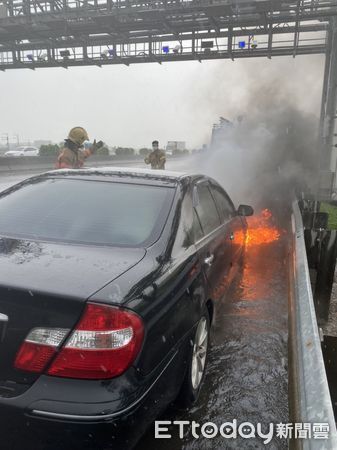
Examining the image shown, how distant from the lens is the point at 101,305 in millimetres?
1929

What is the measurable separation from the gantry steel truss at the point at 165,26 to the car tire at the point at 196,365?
13.2m

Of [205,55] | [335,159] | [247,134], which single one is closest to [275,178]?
[335,159]

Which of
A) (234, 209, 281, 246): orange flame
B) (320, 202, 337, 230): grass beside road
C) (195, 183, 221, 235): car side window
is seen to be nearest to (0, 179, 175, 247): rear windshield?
(195, 183, 221, 235): car side window

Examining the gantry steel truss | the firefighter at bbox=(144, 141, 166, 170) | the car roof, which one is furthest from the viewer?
the gantry steel truss

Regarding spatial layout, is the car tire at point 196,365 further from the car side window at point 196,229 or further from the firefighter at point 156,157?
the firefighter at point 156,157

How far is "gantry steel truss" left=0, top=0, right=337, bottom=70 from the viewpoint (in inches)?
572

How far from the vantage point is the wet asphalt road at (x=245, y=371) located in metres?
2.69

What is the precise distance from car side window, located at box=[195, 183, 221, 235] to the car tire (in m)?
0.84

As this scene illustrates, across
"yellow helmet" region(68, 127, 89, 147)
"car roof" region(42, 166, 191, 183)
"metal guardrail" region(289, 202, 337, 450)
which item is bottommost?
"metal guardrail" region(289, 202, 337, 450)

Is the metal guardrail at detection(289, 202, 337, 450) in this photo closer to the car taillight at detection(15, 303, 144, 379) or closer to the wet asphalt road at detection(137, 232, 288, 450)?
the wet asphalt road at detection(137, 232, 288, 450)

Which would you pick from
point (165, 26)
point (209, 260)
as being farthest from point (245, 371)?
point (165, 26)

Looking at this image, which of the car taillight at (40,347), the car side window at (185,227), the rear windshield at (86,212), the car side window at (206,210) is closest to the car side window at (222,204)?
the car side window at (206,210)

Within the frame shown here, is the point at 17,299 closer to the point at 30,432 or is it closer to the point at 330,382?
the point at 30,432

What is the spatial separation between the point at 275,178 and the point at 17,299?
1491 cm
